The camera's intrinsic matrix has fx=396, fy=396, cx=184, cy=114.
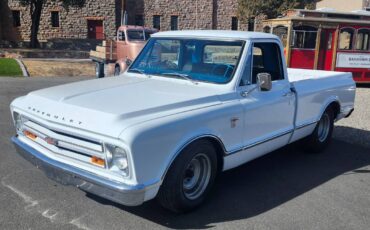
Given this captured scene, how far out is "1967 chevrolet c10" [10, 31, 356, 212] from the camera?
3.33 m

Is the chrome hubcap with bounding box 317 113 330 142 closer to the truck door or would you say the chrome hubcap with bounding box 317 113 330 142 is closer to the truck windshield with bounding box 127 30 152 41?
the truck door

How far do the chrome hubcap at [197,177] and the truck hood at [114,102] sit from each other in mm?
568

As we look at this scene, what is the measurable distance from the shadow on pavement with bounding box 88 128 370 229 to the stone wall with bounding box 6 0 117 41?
109 feet

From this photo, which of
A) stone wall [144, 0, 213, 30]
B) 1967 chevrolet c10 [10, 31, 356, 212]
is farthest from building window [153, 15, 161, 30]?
1967 chevrolet c10 [10, 31, 356, 212]

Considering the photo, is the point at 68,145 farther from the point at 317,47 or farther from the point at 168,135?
the point at 317,47

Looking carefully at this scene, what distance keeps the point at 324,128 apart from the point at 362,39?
10103 millimetres

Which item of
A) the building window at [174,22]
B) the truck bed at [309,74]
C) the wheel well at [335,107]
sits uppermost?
the building window at [174,22]

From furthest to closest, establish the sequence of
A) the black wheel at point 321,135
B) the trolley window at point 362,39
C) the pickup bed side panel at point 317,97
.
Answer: the trolley window at point 362,39, the black wheel at point 321,135, the pickup bed side panel at point 317,97

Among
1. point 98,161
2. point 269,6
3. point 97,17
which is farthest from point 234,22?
point 98,161

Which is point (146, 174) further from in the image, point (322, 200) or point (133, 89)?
point (322, 200)

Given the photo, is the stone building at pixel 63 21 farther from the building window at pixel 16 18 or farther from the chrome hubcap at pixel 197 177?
the chrome hubcap at pixel 197 177

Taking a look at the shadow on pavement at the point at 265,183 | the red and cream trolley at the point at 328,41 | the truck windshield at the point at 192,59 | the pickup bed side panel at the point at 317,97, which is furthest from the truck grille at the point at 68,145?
the red and cream trolley at the point at 328,41

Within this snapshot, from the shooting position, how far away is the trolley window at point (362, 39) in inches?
587

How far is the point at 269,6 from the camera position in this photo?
34312 mm
